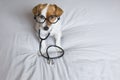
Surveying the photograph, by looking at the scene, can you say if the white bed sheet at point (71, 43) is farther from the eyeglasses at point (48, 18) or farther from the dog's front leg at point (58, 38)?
the eyeglasses at point (48, 18)

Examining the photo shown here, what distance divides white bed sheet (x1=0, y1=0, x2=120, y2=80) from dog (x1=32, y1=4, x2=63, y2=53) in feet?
0.30

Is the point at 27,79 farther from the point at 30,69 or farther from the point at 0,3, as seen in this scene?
the point at 0,3

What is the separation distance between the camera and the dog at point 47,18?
0.88 m

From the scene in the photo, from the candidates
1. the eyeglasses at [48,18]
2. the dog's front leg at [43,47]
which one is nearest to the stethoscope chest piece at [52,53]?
the dog's front leg at [43,47]

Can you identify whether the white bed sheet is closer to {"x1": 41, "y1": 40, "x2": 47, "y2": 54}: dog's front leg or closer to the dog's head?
{"x1": 41, "y1": 40, "x2": 47, "y2": 54}: dog's front leg

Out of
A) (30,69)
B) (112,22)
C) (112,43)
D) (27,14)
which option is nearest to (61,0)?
(27,14)

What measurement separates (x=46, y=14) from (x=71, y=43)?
0.75ft

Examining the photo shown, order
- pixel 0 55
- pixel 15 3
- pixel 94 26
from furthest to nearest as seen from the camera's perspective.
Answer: pixel 15 3 → pixel 94 26 → pixel 0 55

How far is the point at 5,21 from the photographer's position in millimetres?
1160

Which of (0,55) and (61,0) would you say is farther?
(61,0)

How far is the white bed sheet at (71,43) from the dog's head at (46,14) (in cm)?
16

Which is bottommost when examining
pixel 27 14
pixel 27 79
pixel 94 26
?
pixel 27 79

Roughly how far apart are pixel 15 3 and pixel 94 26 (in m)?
0.55

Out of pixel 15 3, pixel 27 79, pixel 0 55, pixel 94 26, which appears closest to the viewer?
pixel 27 79
